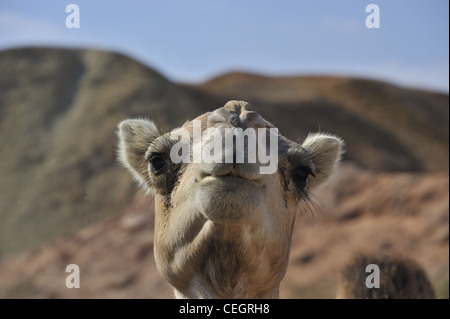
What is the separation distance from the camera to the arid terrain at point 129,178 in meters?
24.3

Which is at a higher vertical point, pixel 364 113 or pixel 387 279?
pixel 364 113

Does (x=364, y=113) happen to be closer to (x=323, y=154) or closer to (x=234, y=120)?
(x=323, y=154)

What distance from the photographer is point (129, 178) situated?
129 feet

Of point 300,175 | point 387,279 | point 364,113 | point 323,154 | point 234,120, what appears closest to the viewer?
point 234,120

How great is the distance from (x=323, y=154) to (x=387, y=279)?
98.4 inches

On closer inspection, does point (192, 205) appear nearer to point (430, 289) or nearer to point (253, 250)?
point (253, 250)

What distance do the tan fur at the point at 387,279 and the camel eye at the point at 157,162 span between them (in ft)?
12.4

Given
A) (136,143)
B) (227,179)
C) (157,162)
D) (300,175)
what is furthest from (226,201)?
(136,143)

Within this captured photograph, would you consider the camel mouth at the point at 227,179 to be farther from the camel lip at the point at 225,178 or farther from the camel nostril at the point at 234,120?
the camel nostril at the point at 234,120

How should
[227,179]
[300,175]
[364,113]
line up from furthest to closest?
[364,113]
[300,175]
[227,179]

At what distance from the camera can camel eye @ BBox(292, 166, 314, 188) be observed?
543cm

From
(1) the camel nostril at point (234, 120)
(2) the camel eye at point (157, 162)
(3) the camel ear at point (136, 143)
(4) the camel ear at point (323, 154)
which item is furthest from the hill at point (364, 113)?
(1) the camel nostril at point (234, 120)

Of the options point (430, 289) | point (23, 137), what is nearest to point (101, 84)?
point (23, 137)

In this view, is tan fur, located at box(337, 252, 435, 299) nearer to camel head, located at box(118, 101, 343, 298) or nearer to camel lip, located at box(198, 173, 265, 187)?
camel head, located at box(118, 101, 343, 298)
